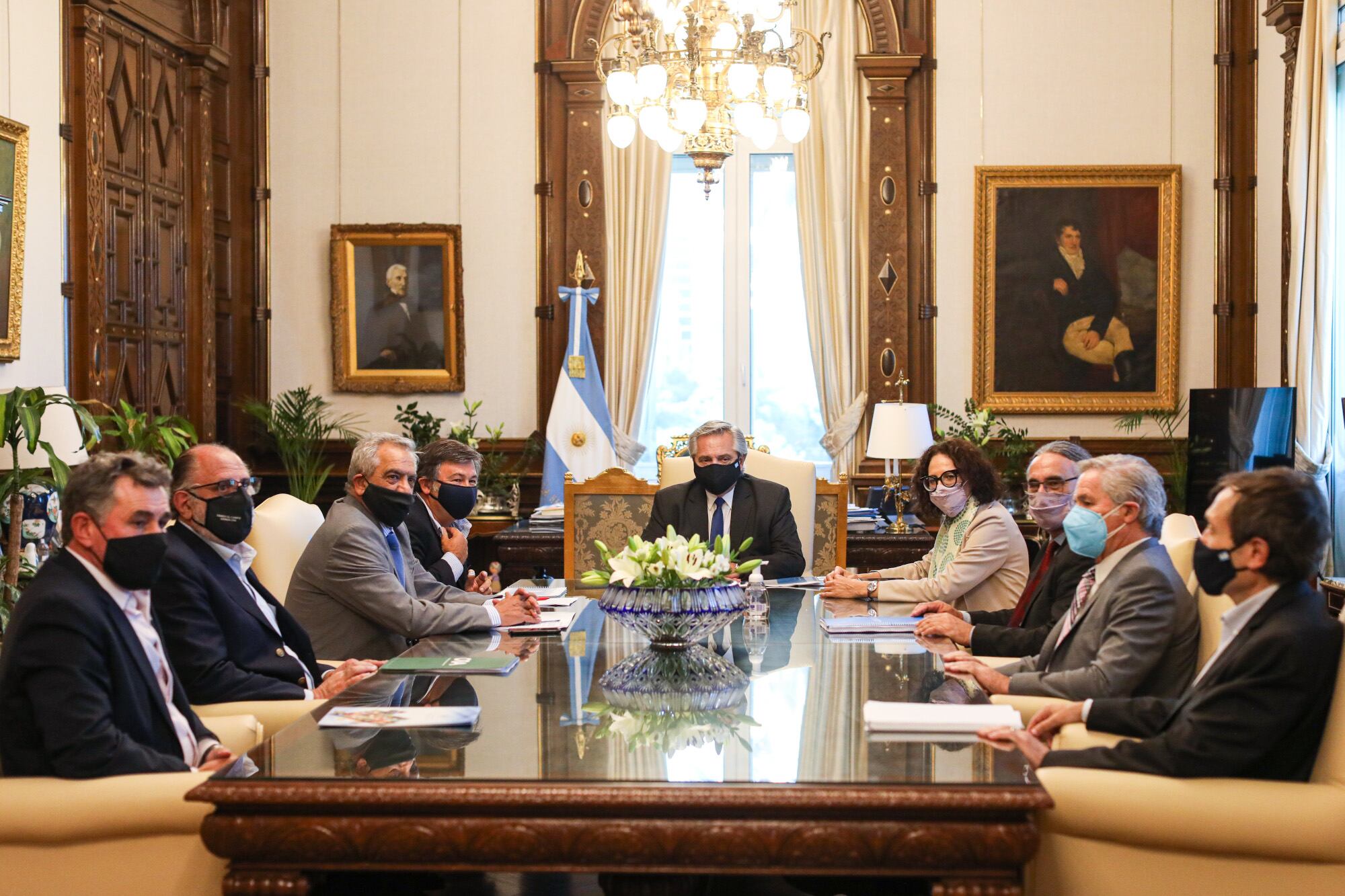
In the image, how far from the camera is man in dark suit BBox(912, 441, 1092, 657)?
13.8 feet

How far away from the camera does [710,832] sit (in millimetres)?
2455

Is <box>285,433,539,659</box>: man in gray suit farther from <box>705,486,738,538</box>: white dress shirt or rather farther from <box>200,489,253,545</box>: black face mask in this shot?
<box>705,486,738,538</box>: white dress shirt

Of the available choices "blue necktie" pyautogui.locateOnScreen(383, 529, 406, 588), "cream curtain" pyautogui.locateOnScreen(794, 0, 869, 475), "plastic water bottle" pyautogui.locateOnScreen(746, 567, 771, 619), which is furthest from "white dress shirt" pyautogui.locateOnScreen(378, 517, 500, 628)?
"cream curtain" pyautogui.locateOnScreen(794, 0, 869, 475)

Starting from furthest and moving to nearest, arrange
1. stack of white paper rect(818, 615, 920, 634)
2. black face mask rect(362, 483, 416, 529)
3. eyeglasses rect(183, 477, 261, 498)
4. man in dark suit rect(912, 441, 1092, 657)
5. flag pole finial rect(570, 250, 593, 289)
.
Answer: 1. flag pole finial rect(570, 250, 593, 289)
2. black face mask rect(362, 483, 416, 529)
3. stack of white paper rect(818, 615, 920, 634)
4. man in dark suit rect(912, 441, 1092, 657)
5. eyeglasses rect(183, 477, 261, 498)

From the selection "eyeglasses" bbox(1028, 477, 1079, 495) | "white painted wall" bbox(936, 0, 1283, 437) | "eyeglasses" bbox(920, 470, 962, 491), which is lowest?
"eyeglasses" bbox(920, 470, 962, 491)

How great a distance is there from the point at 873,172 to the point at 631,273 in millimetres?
1800

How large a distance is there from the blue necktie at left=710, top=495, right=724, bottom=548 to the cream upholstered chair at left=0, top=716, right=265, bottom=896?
3.51 metres

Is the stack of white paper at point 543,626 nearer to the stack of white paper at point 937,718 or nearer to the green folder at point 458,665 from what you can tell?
the green folder at point 458,665

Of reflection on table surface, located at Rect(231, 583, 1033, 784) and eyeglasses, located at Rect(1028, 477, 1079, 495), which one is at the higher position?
eyeglasses, located at Rect(1028, 477, 1079, 495)

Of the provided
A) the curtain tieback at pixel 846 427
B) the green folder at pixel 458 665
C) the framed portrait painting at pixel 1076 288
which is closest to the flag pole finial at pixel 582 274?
the curtain tieback at pixel 846 427

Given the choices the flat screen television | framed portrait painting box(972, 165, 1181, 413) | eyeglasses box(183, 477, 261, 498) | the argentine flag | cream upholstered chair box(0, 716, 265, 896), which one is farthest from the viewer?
framed portrait painting box(972, 165, 1181, 413)

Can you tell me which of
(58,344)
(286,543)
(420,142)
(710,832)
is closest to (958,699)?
Result: (710,832)

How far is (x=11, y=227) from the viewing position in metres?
6.40

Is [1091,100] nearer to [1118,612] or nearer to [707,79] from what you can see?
[707,79]
